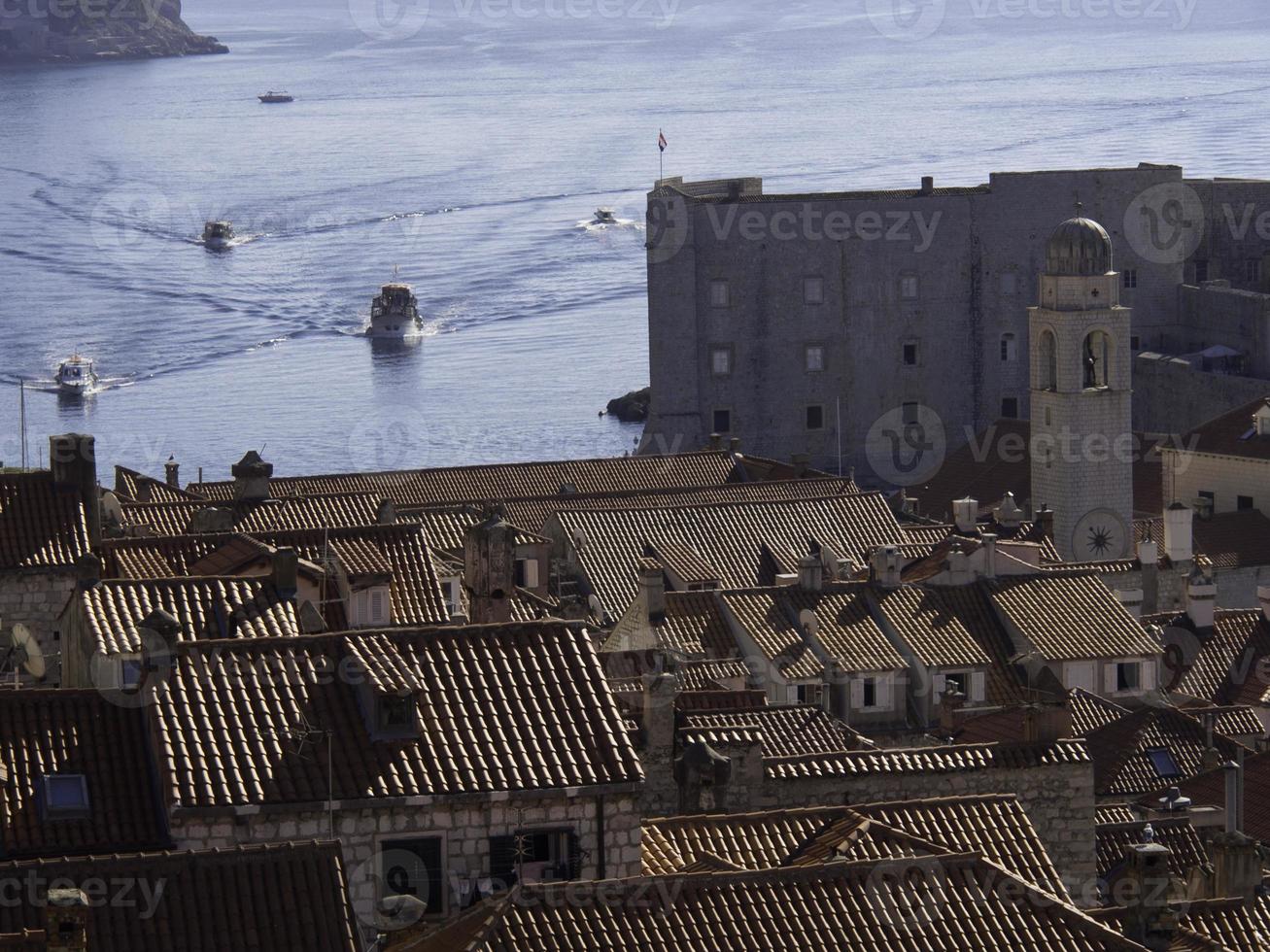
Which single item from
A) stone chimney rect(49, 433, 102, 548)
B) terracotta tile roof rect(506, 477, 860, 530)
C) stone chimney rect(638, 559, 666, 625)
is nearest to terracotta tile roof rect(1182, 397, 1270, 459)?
terracotta tile roof rect(506, 477, 860, 530)

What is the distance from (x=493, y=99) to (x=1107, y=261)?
132 m

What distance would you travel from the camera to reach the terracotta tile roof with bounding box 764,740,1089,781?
916 inches

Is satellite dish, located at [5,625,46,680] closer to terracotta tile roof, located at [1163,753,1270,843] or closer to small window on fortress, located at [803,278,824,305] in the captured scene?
terracotta tile roof, located at [1163,753,1270,843]

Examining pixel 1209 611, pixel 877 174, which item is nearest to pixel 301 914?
pixel 1209 611

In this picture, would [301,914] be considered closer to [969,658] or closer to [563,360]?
[969,658]

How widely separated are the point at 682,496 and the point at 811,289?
33.4 meters

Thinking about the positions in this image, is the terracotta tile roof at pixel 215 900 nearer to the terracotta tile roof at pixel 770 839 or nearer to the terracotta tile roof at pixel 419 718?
the terracotta tile roof at pixel 419 718

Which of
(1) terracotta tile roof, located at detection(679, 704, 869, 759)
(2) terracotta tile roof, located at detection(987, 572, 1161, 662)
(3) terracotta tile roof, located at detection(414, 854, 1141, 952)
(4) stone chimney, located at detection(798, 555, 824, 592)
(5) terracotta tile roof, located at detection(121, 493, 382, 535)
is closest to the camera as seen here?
(3) terracotta tile roof, located at detection(414, 854, 1141, 952)

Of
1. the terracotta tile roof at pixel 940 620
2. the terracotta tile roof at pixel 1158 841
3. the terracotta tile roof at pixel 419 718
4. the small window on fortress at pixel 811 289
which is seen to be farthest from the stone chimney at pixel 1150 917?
the small window on fortress at pixel 811 289

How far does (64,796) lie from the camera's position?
1845 centimetres

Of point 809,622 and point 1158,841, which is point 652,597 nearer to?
point 809,622

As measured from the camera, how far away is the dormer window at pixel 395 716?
18312 mm

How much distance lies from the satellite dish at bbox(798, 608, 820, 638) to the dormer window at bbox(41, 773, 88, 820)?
18.8 meters

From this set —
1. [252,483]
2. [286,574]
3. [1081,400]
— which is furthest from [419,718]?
[1081,400]
